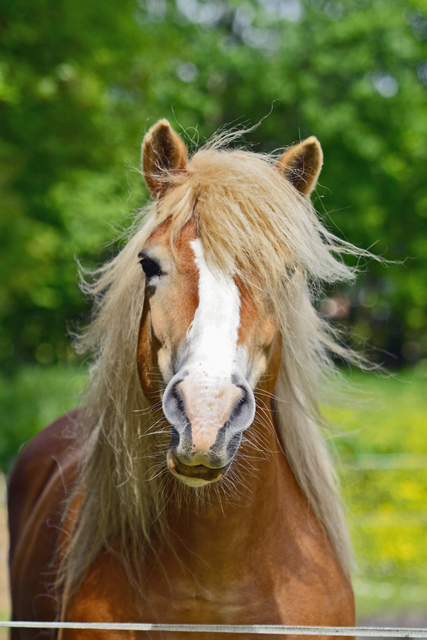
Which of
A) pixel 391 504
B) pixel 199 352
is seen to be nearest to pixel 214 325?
pixel 199 352

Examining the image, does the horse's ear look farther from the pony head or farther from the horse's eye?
the horse's eye

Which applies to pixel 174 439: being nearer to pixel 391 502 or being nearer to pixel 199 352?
pixel 199 352

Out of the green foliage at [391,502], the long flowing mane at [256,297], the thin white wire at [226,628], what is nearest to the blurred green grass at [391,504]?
the green foliage at [391,502]

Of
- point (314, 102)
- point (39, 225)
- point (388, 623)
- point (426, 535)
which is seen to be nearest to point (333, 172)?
point (314, 102)

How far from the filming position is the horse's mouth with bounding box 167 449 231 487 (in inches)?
69.3

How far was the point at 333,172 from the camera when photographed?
1981 centimetres

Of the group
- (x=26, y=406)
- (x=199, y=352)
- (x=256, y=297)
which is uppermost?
(x=256, y=297)

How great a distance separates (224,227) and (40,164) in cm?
794

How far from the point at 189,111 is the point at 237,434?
17208mm

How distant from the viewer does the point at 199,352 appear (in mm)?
1807

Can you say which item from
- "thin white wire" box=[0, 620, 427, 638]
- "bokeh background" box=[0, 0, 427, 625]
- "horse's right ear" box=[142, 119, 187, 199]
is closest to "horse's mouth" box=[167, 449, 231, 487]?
"thin white wire" box=[0, 620, 427, 638]

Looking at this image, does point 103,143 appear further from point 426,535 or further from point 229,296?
point 229,296

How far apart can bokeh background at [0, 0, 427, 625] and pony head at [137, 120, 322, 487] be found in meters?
0.44

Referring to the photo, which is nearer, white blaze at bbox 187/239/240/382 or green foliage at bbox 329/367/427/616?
white blaze at bbox 187/239/240/382
